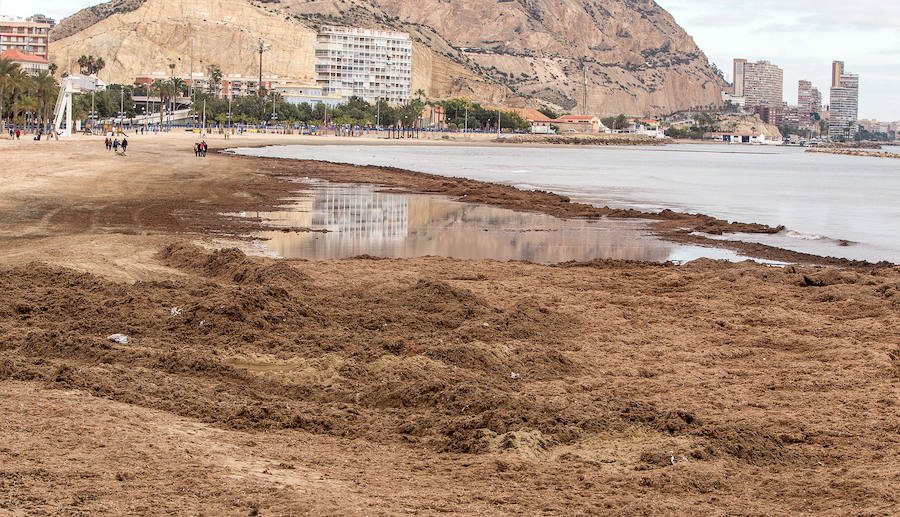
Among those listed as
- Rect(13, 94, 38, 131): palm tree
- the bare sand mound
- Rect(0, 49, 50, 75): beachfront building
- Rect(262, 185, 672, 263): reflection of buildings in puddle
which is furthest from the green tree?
the bare sand mound

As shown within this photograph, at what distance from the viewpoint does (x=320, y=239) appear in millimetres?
21969

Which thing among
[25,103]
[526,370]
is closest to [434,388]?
[526,370]

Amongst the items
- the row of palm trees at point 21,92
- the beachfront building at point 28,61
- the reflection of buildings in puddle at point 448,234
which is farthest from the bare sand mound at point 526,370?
the beachfront building at point 28,61

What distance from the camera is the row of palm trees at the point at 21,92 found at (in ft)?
271

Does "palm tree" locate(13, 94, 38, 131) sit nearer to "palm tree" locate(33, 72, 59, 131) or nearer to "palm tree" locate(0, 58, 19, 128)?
"palm tree" locate(33, 72, 59, 131)

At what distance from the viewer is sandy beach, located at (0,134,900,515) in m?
5.91

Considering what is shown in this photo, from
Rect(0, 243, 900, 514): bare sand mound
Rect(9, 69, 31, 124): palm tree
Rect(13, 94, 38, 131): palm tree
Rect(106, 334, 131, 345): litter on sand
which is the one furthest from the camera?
Rect(13, 94, 38, 131): palm tree

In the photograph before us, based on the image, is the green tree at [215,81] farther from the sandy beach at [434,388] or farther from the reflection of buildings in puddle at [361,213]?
the sandy beach at [434,388]

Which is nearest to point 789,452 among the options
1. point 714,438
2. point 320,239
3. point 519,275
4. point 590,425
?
point 714,438

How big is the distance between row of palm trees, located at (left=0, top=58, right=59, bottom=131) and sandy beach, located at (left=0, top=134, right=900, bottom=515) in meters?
74.7

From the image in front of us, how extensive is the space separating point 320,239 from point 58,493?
55.1 feet

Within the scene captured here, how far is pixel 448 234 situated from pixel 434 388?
16132 mm

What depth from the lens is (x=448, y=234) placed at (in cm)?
2448

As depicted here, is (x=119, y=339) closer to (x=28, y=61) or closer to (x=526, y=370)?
(x=526, y=370)
